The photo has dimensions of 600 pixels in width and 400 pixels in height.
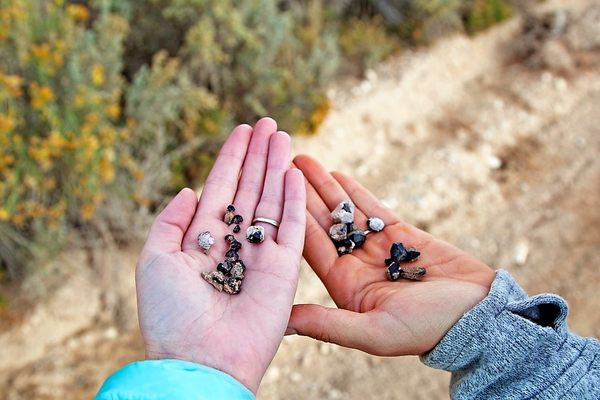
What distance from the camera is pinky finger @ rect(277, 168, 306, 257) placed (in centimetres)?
218

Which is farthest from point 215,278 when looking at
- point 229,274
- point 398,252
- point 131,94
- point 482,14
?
point 482,14

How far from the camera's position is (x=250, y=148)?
2539mm

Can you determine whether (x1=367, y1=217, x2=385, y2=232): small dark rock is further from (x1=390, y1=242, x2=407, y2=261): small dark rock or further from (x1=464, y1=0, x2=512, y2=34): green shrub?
(x1=464, y1=0, x2=512, y2=34): green shrub

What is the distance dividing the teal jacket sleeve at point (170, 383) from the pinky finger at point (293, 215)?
0.54 m

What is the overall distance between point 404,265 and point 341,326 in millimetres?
411

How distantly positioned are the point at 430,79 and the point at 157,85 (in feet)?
8.34

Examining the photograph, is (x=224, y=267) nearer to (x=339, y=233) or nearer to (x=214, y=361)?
(x=214, y=361)

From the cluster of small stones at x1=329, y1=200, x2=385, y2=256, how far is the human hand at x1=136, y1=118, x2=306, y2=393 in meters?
0.25

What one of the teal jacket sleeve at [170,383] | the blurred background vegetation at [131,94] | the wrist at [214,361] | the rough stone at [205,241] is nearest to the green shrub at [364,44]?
the blurred background vegetation at [131,94]

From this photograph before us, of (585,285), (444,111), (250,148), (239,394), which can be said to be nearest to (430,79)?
(444,111)

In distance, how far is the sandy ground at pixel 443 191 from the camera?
3.57m

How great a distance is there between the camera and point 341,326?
2.03 m

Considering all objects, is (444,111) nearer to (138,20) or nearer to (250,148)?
(138,20)

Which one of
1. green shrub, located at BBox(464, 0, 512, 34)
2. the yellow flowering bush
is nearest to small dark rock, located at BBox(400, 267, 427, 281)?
the yellow flowering bush
